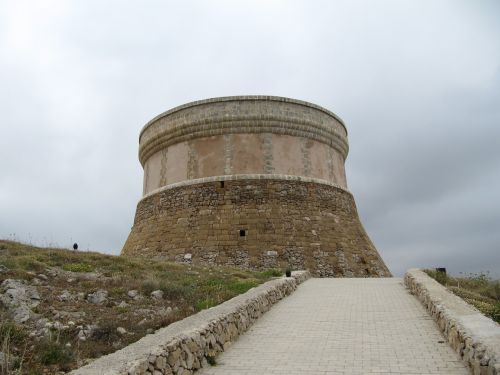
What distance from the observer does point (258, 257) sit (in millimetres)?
15562

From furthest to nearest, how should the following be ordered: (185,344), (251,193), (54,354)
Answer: (251,193) → (54,354) → (185,344)

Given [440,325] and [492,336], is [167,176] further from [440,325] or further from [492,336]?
[492,336]

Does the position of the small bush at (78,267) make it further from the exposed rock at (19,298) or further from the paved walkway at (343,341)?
the paved walkway at (343,341)

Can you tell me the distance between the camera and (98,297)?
7965 mm

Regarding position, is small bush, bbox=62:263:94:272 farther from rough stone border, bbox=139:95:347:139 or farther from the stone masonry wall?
rough stone border, bbox=139:95:347:139

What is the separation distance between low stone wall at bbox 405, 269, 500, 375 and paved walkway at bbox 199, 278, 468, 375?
0.52 feet

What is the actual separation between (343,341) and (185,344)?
2.40 metres

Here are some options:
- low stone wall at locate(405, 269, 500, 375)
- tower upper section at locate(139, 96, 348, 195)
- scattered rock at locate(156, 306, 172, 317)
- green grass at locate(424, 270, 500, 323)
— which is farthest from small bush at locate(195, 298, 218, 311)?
tower upper section at locate(139, 96, 348, 195)

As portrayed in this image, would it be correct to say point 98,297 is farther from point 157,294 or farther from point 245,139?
point 245,139

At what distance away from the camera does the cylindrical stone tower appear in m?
16.1

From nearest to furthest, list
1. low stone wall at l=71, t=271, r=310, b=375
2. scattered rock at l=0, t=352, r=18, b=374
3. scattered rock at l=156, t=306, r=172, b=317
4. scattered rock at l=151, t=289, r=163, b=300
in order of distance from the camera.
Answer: low stone wall at l=71, t=271, r=310, b=375, scattered rock at l=0, t=352, r=18, b=374, scattered rock at l=156, t=306, r=172, b=317, scattered rock at l=151, t=289, r=163, b=300

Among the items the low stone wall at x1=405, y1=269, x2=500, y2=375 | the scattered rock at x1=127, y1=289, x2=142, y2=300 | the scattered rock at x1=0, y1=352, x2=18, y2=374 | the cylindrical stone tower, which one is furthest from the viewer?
the cylindrical stone tower

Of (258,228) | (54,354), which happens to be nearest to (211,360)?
(54,354)

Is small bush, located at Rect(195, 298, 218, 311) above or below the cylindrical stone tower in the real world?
below
